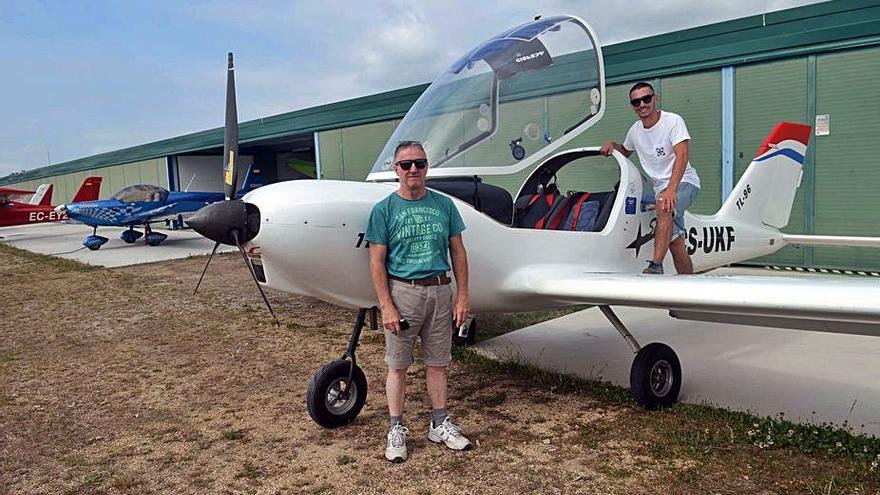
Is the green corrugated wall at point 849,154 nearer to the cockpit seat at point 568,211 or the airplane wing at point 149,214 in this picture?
the cockpit seat at point 568,211

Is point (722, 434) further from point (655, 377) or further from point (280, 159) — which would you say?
point (280, 159)

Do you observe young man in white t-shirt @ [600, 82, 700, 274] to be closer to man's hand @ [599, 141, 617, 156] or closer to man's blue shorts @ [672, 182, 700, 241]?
man's blue shorts @ [672, 182, 700, 241]

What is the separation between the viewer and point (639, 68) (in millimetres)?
9586

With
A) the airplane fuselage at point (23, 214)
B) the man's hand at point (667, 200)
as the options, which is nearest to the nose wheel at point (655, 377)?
the man's hand at point (667, 200)

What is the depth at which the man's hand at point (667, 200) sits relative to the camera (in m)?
3.89

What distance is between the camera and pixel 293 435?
347 cm

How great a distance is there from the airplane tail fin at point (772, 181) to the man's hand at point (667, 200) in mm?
1795

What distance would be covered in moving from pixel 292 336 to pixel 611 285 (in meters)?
3.55

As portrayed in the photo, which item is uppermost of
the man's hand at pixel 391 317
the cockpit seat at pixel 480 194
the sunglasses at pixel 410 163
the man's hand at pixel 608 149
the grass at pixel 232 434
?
the man's hand at pixel 608 149

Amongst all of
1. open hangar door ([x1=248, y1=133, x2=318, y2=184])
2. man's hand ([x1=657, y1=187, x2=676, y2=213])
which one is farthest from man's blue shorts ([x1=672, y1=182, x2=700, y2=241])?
open hangar door ([x1=248, y1=133, x2=318, y2=184])

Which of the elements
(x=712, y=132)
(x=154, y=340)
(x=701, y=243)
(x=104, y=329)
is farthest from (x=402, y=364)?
(x=712, y=132)

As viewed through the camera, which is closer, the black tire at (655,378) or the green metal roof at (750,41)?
the black tire at (655,378)

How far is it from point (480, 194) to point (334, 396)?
149cm

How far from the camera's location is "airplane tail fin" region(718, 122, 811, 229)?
18.0ft
